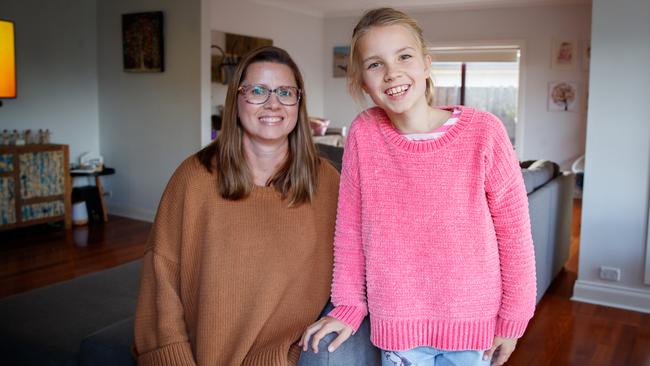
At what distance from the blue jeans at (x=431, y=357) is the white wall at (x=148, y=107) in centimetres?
452

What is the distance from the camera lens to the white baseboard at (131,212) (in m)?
5.97

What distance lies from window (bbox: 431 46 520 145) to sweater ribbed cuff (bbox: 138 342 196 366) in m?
7.44

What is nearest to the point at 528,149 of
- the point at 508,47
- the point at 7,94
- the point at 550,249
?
the point at 508,47

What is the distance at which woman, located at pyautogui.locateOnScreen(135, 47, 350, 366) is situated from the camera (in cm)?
150

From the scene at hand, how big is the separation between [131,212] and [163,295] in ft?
15.9

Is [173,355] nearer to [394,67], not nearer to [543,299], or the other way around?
[394,67]

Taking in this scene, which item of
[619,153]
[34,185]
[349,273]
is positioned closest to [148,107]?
[34,185]

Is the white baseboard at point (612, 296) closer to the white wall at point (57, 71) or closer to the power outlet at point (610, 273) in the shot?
the power outlet at point (610, 273)

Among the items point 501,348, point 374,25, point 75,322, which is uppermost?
point 374,25

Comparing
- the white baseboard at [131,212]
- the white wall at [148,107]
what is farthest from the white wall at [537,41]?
the white baseboard at [131,212]

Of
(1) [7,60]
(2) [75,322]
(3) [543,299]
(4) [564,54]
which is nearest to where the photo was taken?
(2) [75,322]

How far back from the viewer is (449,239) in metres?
1.23

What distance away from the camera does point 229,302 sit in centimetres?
150

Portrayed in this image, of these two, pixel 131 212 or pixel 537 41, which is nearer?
pixel 131 212
